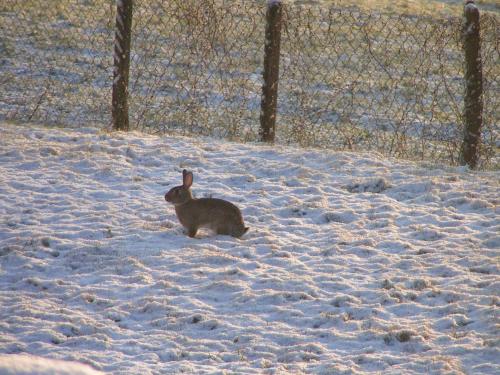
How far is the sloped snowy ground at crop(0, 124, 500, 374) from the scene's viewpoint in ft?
17.0

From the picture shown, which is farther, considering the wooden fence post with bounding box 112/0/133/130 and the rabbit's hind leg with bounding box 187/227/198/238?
the wooden fence post with bounding box 112/0/133/130

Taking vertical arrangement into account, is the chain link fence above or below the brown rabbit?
above

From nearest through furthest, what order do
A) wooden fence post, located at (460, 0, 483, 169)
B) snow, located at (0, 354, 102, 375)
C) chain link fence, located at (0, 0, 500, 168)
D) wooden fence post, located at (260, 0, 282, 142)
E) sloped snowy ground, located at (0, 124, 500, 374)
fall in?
1. snow, located at (0, 354, 102, 375)
2. sloped snowy ground, located at (0, 124, 500, 374)
3. wooden fence post, located at (460, 0, 483, 169)
4. wooden fence post, located at (260, 0, 282, 142)
5. chain link fence, located at (0, 0, 500, 168)

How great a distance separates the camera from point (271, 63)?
30.2 ft

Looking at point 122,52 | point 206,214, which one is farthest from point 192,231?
point 122,52

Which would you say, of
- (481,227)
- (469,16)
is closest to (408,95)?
(469,16)

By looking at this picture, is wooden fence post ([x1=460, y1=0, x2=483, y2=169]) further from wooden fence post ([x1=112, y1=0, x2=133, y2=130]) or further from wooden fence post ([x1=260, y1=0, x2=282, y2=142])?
wooden fence post ([x1=112, y1=0, x2=133, y2=130])

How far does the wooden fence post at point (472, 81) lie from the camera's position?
29.0 feet

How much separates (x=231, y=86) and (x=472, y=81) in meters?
3.89

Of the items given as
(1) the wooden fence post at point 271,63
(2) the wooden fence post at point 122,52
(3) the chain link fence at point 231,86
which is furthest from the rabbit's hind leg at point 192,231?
(3) the chain link fence at point 231,86

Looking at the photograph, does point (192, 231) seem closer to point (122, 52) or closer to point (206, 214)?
point (206, 214)

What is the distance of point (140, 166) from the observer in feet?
27.5

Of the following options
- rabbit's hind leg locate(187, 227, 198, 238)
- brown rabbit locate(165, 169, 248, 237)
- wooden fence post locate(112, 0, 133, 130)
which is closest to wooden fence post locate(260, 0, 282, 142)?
wooden fence post locate(112, 0, 133, 130)

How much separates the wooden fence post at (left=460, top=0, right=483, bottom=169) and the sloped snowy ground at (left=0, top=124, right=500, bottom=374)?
0.49 meters
